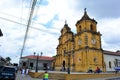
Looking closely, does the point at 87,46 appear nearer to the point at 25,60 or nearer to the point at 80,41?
the point at 80,41

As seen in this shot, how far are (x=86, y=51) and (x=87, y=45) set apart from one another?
5.15ft

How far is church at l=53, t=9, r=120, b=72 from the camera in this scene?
127 ft

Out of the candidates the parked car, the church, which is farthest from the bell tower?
the parked car

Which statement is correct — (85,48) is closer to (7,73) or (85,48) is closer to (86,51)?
(86,51)

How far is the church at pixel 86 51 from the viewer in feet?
127

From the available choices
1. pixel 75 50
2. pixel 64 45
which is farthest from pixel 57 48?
pixel 75 50

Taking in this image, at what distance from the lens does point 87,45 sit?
39.1 meters

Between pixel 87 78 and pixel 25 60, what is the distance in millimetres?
42838

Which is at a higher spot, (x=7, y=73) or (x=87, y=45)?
(x=87, y=45)

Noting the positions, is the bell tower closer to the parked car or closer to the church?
the church

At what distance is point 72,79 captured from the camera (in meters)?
23.2

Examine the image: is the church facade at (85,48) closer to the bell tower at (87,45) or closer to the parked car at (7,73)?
the bell tower at (87,45)

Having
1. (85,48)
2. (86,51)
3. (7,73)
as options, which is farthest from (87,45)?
(7,73)

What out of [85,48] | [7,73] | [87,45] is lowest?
[7,73]
